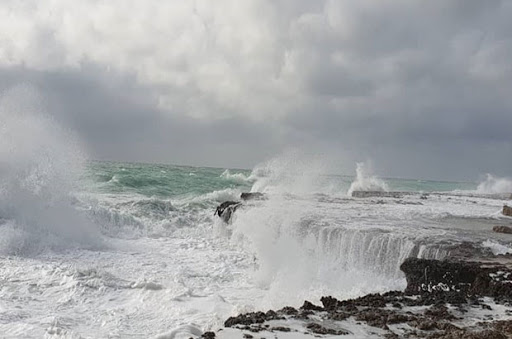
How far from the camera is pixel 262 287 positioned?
870cm

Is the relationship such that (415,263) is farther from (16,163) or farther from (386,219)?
(16,163)

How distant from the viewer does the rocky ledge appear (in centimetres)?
425

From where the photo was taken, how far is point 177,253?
11828 mm

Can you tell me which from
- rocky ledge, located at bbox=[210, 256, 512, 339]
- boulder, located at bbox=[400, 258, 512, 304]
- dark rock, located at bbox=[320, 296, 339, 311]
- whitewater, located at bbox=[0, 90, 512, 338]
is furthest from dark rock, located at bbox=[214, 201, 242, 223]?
dark rock, located at bbox=[320, 296, 339, 311]

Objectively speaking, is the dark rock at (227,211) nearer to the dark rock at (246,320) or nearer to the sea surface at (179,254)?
the sea surface at (179,254)

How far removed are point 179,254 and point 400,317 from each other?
779cm

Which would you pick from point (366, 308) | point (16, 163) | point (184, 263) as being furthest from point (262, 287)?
point (16, 163)

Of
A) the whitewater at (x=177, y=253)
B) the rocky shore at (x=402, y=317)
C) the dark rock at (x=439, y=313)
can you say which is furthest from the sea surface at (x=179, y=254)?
the dark rock at (x=439, y=313)

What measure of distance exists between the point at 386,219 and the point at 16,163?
34.2ft

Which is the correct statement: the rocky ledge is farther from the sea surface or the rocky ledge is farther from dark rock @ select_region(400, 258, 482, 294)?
the sea surface

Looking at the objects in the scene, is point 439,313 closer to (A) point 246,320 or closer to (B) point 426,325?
(B) point 426,325

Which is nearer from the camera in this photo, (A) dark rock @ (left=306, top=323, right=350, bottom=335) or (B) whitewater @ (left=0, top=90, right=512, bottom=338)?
(A) dark rock @ (left=306, top=323, right=350, bottom=335)

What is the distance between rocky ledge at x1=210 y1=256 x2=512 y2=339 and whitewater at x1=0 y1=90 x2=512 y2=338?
2.42 feet

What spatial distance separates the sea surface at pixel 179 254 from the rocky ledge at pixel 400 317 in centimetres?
160
